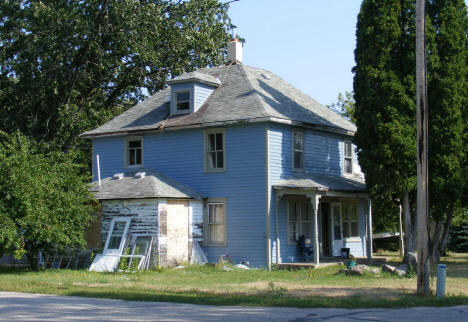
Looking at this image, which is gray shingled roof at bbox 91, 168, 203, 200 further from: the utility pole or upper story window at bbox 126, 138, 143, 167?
the utility pole

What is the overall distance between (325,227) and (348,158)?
11.5 ft

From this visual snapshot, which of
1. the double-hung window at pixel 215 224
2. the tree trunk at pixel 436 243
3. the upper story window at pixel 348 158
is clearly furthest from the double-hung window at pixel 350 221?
the double-hung window at pixel 215 224

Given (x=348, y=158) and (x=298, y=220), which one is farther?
(x=348, y=158)

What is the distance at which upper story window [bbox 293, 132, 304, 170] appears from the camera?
25.7 meters

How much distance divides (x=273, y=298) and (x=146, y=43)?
22.1m

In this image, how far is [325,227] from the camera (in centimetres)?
2797

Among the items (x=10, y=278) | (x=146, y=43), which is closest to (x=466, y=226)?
(x=146, y=43)

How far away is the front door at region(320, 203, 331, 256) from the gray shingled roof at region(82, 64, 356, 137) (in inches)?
135

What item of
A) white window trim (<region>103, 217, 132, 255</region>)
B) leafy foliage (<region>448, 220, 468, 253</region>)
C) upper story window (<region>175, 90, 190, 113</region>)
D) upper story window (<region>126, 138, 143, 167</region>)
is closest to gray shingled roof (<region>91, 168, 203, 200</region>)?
white window trim (<region>103, 217, 132, 255</region>)

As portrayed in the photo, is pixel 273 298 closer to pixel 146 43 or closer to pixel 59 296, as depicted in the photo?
pixel 59 296

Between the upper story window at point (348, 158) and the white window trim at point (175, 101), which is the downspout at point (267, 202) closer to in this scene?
the white window trim at point (175, 101)

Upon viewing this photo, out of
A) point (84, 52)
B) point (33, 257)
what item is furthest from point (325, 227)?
point (84, 52)

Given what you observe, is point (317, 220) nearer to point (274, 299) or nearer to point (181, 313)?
point (274, 299)

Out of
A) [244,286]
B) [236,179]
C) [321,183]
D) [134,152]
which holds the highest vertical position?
[134,152]
